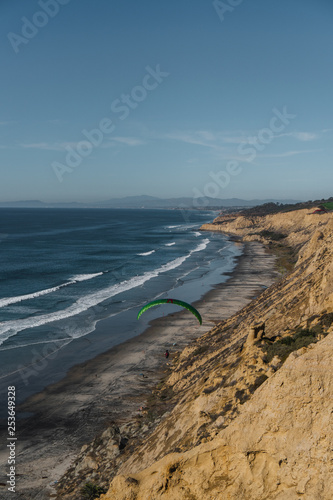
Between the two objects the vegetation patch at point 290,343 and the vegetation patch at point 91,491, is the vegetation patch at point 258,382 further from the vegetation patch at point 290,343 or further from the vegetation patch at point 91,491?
the vegetation patch at point 91,491

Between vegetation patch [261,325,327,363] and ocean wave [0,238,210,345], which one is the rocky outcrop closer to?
vegetation patch [261,325,327,363]

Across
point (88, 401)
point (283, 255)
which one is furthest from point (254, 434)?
point (283, 255)

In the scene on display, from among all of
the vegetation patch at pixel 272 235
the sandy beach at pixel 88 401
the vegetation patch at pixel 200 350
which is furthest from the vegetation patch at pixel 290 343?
the vegetation patch at pixel 272 235

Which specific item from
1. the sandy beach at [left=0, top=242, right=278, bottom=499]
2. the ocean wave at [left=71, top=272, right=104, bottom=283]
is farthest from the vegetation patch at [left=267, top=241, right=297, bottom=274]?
the ocean wave at [left=71, top=272, right=104, bottom=283]

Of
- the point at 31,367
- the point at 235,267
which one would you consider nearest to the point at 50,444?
the point at 31,367

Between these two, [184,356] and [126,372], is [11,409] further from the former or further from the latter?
[184,356]

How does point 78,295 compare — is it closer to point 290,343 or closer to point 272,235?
point 290,343
